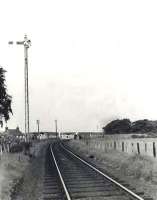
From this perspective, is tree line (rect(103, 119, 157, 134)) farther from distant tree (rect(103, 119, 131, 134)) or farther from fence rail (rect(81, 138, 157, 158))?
fence rail (rect(81, 138, 157, 158))

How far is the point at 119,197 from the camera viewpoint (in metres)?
15.6

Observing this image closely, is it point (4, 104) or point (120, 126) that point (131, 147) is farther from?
point (120, 126)

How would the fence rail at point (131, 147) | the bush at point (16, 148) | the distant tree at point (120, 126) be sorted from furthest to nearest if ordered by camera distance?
1. the distant tree at point (120, 126)
2. the bush at point (16, 148)
3. the fence rail at point (131, 147)

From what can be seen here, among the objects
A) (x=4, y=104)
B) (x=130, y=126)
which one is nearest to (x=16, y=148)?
(x=4, y=104)

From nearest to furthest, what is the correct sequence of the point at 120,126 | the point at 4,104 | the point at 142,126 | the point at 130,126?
the point at 4,104 < the point at 120,126 < the point at 142,126 < the point at 130,126

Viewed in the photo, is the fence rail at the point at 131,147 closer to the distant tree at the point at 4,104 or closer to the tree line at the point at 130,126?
the distant tree at the point at 4,104

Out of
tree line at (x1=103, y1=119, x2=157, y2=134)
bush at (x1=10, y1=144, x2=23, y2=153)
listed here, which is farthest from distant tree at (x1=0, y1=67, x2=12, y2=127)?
tree line at (x1=103, y1=119, x2=157, y2=134)

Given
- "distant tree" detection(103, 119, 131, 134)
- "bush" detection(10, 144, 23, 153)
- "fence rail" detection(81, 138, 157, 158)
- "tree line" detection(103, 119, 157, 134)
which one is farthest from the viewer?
"distant tree" detection(103, 119, 131, 134)

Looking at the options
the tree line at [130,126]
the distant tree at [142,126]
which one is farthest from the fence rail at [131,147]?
the distant tree at [142,126]

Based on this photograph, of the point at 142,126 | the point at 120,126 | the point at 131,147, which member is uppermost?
the point at 120,126

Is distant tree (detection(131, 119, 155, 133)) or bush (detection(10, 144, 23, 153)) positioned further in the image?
distant tree (detection(131, 119, 155, 133))

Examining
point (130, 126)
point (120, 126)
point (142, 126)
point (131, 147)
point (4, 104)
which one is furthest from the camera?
point (130, 126)

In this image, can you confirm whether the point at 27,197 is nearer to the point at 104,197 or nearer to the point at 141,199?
the point at 104,197

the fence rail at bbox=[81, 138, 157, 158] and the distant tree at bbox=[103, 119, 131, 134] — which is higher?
the distant tree at bbox=[103, 119, 131, 134]
